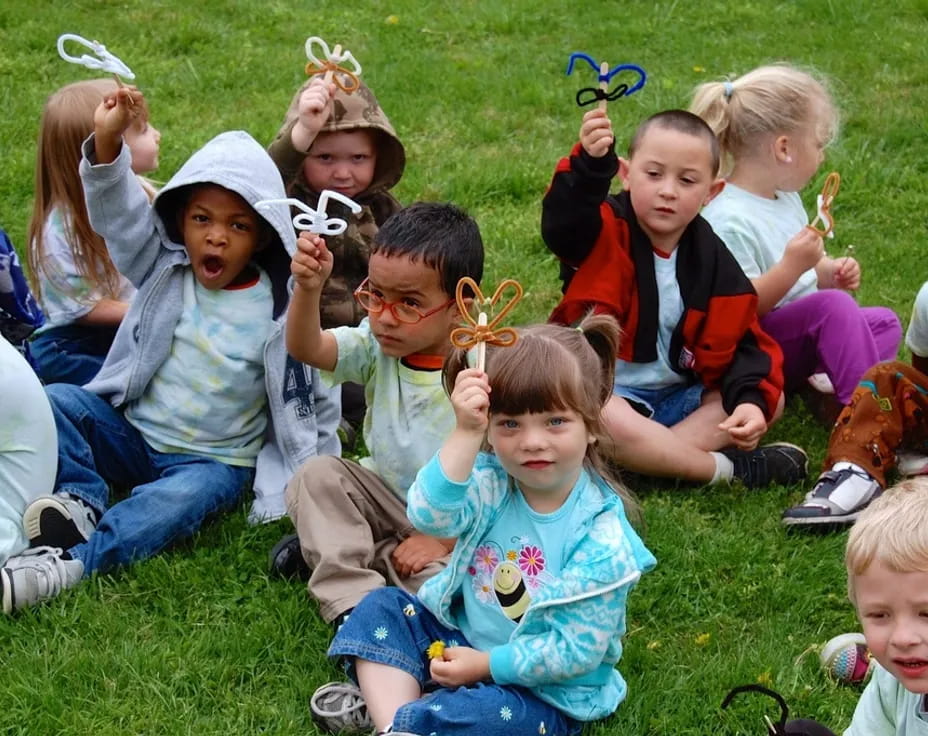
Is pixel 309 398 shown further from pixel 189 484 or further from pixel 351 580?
pixel 351 580

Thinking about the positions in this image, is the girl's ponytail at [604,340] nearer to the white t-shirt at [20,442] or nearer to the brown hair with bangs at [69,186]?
the white t-shirt at [20,442]

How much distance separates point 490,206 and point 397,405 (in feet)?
9.78

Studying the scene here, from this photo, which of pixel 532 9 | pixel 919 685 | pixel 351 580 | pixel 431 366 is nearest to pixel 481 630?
pixel 351 580

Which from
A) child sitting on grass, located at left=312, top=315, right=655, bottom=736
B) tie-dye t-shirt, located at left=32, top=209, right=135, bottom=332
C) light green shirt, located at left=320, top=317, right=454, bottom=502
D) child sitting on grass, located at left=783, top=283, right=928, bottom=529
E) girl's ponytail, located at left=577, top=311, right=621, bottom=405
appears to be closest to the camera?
child sitting on grass, located at left=312, top=315, right=655, bottom=736

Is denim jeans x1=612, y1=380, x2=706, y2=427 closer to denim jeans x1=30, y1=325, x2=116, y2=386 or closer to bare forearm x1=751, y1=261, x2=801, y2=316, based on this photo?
bare forearm x1=751, y1=261, x2=801, y2=316

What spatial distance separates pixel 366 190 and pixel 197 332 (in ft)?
2.90

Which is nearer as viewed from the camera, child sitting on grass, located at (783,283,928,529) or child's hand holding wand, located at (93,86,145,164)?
child's hand holding wand, located at (93,86,145,164)

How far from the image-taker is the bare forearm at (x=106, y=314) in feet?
15.6

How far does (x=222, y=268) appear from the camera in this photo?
13.8ft

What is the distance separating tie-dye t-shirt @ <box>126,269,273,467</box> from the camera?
4.21 m

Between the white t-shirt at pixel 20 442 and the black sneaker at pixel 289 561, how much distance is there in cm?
70

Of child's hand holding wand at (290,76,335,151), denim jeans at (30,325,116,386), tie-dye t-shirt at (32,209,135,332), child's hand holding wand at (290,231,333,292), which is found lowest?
denim jeans at (30,325,116,386)

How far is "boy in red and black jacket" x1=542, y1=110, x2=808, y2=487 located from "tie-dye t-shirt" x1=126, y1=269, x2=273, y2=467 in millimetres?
982

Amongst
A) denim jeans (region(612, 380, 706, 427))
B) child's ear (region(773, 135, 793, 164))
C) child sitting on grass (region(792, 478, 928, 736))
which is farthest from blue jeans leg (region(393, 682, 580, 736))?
child's ear (region(773, 135, 793, 164))
